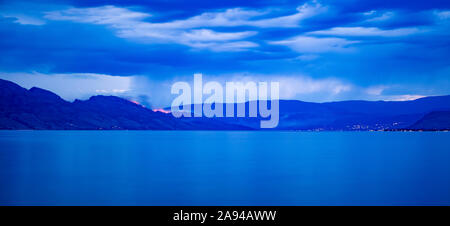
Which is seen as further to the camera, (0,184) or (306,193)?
(0,184)

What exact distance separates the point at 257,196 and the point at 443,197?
15.4 meters

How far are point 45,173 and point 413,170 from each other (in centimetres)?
4677

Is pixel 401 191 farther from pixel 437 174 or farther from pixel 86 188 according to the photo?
pixel 86 188

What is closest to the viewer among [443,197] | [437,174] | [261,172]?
[443,197]

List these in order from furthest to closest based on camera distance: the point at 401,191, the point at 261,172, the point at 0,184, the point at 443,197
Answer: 1. the point at 261,172
2. the point at 0,184
3. the point at 401,191
4. the point at 443,197

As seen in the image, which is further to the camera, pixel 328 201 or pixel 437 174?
pixel 437 174

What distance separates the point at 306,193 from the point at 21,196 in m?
24.7

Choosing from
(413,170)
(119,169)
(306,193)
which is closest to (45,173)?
(119,169)

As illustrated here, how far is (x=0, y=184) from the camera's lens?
4641 cm

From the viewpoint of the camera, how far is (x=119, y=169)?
65.1 metres
